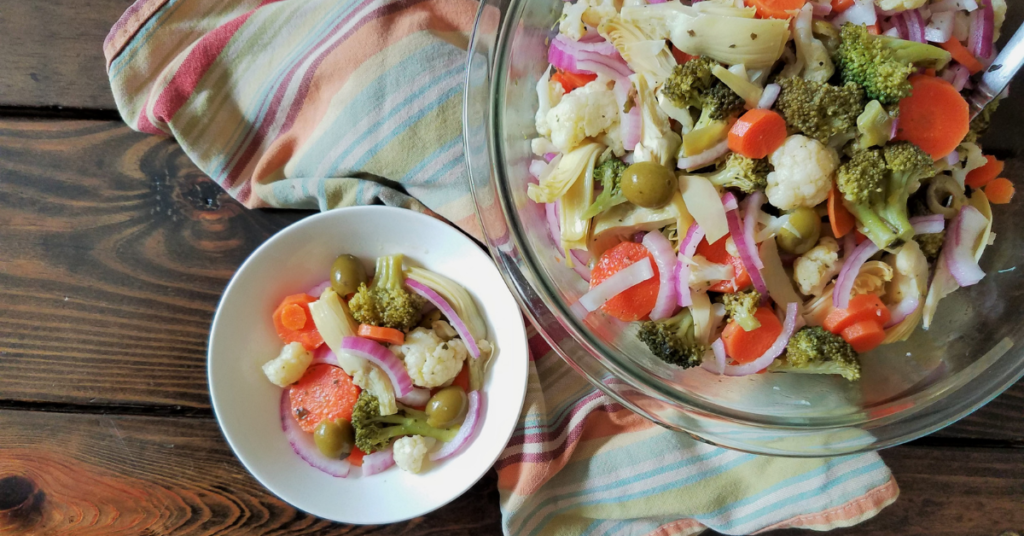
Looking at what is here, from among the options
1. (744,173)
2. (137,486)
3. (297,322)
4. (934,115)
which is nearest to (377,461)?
(297,322)

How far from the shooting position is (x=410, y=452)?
1.31 meters

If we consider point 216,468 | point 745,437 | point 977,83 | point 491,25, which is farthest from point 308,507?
point 977,83

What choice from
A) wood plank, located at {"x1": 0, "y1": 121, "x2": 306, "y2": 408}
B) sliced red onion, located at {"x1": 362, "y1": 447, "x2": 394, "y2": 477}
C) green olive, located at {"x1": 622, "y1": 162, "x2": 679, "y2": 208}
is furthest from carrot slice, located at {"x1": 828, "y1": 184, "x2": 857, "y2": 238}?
wood plank, located at {"x1": 0, "y1": 121, "x2": 306, "y2": 408}

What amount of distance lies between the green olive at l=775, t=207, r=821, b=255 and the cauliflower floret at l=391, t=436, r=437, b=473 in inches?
32.6

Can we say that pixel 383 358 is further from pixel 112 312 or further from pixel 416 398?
pixel 112 312

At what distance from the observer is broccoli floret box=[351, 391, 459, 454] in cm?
133

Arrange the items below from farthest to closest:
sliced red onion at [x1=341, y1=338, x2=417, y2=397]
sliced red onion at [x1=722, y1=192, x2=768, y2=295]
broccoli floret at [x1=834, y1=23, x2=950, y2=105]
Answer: sliced red onion at [x1=341, y1=338, x2=417, y2=397] < sliced red onion at [x1=722, y1=192, x2=768, y2=295] < broccoli floret at [x1=834, y1=23, x2=950, y2=105]

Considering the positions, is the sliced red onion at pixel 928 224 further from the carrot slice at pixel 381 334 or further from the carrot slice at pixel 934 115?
the carrot slice at pixel 381 334

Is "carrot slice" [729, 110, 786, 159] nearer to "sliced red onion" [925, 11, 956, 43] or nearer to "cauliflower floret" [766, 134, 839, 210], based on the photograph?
"cauliflower floret" [766, 134, 839, 210]

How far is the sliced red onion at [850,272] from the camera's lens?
37.6 inches

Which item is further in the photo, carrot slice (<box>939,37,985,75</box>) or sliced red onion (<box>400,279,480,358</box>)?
sliced red onion (<box>400,279,480,358</box>)

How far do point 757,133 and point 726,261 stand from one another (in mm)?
208

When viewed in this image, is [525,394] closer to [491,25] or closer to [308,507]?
[308,507]

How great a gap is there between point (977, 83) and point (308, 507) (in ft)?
4.79
